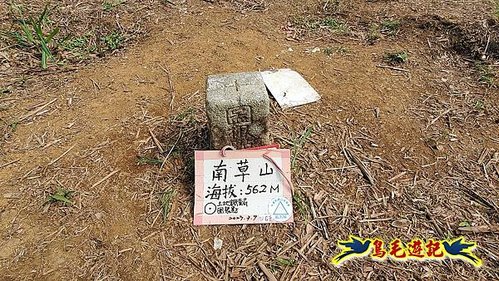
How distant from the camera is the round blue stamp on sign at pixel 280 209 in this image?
1.71 m

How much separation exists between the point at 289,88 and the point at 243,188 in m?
0.85

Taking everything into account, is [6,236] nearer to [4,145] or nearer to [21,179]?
[21,179]

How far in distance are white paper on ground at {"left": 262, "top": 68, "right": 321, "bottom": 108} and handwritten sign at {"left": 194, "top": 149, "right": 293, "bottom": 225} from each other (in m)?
0.61

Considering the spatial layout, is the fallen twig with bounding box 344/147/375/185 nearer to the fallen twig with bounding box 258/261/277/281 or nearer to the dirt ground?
the dirt ground

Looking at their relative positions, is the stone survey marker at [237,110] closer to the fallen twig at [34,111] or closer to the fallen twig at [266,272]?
the fallen twig at [266,272]

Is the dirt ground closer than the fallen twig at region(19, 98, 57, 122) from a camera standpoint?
Yes

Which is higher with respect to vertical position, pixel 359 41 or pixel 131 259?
pixel 359 41

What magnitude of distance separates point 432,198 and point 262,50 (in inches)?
56.6

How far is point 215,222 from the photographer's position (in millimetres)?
1702

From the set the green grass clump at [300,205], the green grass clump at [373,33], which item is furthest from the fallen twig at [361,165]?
the green grass clump at [373,33]

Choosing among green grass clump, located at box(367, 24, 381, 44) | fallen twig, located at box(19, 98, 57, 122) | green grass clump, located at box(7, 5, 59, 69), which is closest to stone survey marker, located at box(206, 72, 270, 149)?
fallen twig, located at box(19, 98, 57, 122)

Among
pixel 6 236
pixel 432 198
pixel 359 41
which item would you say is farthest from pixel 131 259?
pixel 359 41

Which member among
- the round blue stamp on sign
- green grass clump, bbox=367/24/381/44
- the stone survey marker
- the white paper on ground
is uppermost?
the stone survey marker

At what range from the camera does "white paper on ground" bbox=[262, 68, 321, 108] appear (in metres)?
2.27
